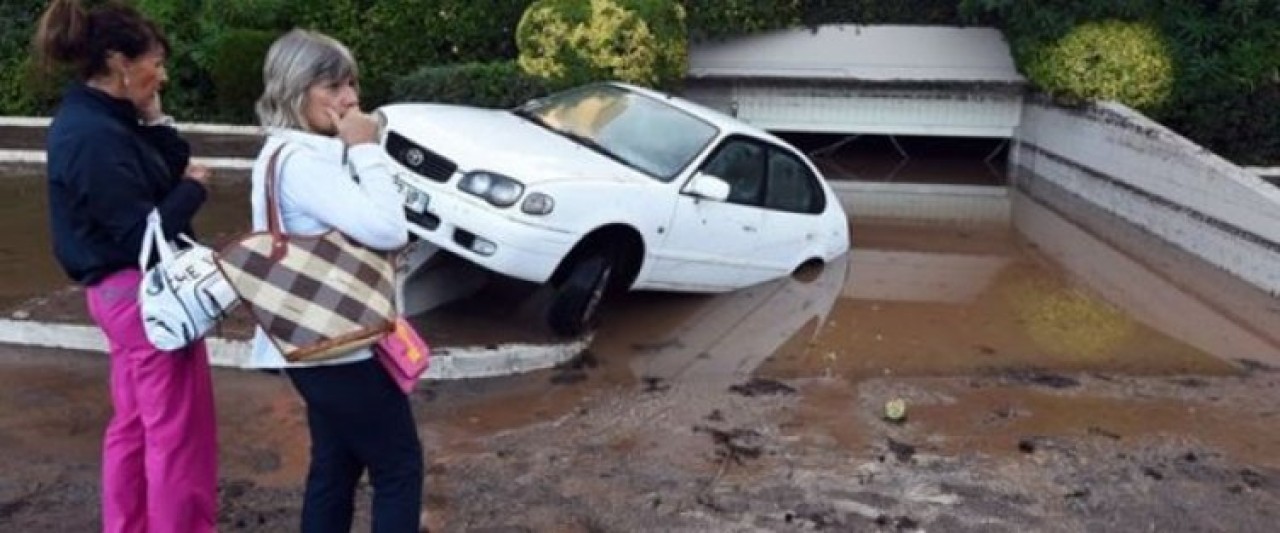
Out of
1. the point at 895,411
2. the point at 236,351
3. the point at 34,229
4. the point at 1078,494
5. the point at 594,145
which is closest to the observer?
the point at 1078,494

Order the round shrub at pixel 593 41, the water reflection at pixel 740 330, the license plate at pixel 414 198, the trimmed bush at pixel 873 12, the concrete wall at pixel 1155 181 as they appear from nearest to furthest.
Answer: the license plate at pixel 414 198
the water reflection at pixel 740 330
the concrete wall at pixel 1155 181
the round shrub at pixel 593 41
the trimmed bush at pixel 873 12

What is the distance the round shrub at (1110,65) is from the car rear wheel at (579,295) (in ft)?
26.3

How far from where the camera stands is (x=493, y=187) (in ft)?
22.1

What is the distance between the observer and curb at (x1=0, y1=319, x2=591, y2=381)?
639cm

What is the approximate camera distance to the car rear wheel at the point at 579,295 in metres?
7.04

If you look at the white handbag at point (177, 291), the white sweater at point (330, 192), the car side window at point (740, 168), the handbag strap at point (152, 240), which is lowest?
the car side window at point (740, 168)

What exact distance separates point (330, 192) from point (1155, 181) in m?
9.98

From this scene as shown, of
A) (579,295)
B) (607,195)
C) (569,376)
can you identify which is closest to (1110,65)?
(607,195)

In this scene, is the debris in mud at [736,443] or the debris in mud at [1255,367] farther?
the debris in mud at [1255,367]

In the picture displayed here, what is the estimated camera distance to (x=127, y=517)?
3.80 m

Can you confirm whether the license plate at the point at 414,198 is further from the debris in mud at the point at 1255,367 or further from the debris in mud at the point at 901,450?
the debris in mud at the point at 1255,367

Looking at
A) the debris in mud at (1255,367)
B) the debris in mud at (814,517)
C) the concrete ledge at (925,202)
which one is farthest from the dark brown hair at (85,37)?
the concrete ledge at (925,202)

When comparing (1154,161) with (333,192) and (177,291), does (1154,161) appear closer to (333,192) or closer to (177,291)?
(333,192)

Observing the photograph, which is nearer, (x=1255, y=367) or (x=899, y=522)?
(x=899, y=522)
